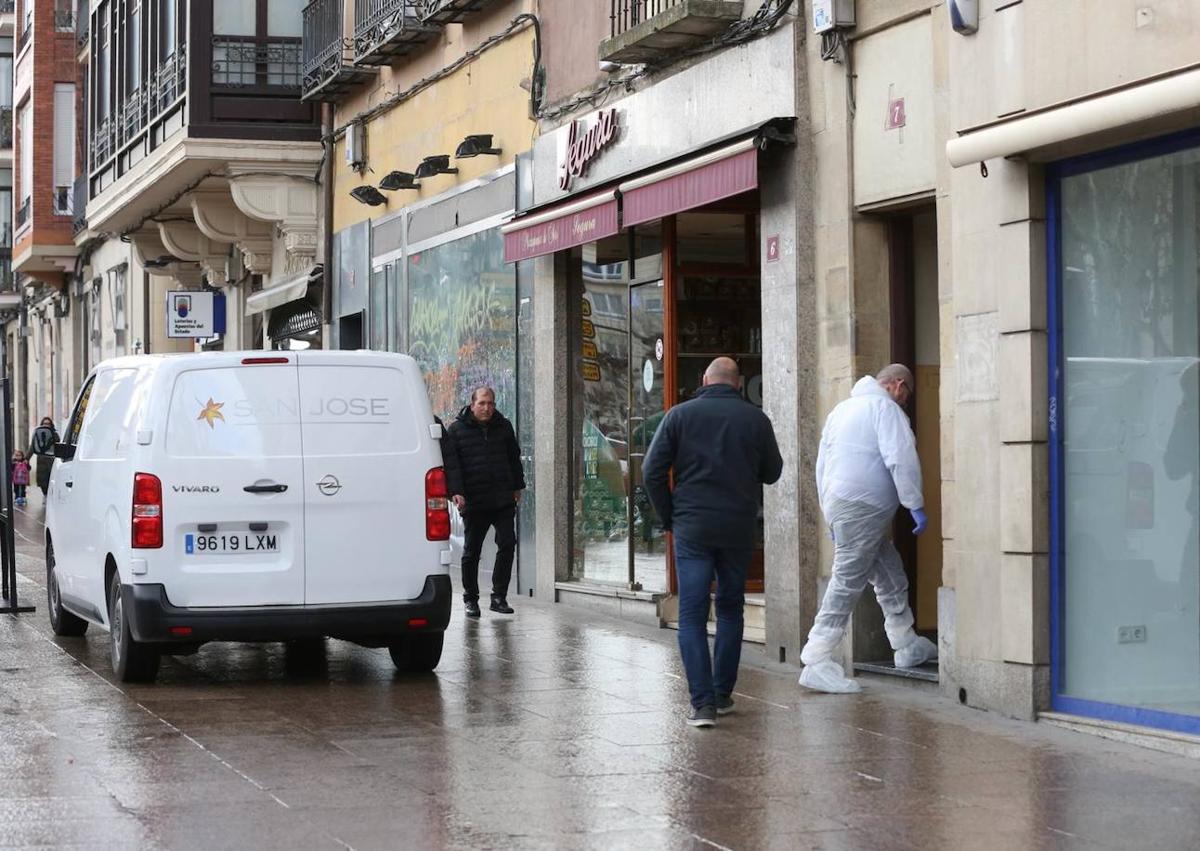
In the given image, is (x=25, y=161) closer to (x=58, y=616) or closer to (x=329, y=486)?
(x=58, y=616)

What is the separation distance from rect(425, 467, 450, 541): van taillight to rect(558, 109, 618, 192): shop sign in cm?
481

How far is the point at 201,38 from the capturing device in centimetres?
2402

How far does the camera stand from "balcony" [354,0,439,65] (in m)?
19.8

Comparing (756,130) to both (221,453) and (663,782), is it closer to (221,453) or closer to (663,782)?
(221,453)

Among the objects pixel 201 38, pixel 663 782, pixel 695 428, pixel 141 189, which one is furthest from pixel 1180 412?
pixel 141 189

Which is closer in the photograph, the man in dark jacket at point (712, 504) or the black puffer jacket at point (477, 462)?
the man in dark jacket at point (712, 504)

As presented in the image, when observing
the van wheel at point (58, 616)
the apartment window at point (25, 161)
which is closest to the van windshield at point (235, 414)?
the van wheel at point (58, 616)

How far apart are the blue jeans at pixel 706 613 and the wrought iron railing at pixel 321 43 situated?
13.6m

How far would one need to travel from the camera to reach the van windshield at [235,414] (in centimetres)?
1123

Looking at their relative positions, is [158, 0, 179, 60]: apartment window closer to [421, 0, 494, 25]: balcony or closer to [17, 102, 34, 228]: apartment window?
[421, 0, 494, 25]: balcony

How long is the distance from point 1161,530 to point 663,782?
2.80m

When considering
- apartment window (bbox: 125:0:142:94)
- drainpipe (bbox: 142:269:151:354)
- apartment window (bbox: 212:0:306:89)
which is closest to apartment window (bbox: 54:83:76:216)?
drainpipe (bbox: 142:269:151:354)

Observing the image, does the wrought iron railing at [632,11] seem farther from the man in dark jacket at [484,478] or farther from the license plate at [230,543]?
the license plate at [230,543]

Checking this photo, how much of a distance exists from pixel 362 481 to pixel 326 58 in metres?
12.5
